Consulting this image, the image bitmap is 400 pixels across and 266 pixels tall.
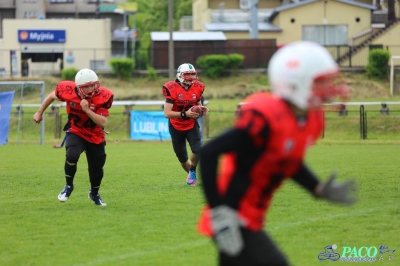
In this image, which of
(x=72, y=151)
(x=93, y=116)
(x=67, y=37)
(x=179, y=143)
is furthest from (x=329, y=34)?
(x=93, y=116)

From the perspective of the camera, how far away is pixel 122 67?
42.0m

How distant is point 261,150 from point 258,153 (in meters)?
0.03

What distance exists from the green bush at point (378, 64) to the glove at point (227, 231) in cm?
3682

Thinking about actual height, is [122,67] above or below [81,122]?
above

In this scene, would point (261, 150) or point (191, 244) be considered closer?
point (261, 150)

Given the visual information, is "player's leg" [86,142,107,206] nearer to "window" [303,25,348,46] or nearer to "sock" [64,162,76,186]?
"sock" [64,162,76,186]

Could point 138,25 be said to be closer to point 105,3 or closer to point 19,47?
point 105,3

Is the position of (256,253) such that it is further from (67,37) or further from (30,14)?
(30,14)

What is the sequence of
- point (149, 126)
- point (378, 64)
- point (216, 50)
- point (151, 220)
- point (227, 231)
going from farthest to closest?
point (216, 50) → point (378, 64) → point (149, 126) → point (151, 220) → point (227, 231)

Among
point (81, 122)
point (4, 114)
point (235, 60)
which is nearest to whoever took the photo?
point (81, 122)

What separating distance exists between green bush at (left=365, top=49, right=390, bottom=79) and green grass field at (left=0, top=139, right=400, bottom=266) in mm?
25561

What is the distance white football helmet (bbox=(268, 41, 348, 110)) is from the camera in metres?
4.16

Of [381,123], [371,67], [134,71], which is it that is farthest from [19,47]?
[381,123]

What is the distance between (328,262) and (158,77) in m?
36.0
